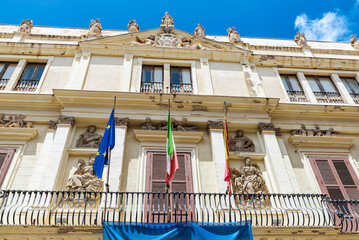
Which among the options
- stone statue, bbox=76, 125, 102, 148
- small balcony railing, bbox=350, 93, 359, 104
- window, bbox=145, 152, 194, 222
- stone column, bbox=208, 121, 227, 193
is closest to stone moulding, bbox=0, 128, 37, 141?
stone statue, bbox=76, 125, 102, 148

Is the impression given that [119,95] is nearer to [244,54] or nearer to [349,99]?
[244,54]

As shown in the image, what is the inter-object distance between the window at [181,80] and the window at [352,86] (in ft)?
22.0

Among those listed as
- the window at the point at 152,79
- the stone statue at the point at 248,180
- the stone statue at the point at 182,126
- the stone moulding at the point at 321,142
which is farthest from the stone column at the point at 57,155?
the stone moulding at the point at 321,142

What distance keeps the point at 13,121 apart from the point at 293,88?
34.7 feet

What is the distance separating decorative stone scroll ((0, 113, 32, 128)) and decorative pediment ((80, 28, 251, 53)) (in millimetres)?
4596

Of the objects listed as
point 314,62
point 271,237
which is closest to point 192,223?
point 271,237

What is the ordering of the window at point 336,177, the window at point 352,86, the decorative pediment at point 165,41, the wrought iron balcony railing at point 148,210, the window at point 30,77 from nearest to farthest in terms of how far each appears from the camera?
the wrought iron balcony railing at point 148,210 → the window at point 336,177 → the window at point 30,77 → the window at point 352,86 → the decorative pediment at point 165,41

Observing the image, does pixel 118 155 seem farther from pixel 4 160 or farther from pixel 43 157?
pixel 4 160

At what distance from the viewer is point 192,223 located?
6785 mm

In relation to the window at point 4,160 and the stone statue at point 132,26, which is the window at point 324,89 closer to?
the stone statue at point 132,26

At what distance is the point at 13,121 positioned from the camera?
9.94 m

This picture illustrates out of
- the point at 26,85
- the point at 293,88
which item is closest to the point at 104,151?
the point at 26,85

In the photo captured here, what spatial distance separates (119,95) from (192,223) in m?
5.33

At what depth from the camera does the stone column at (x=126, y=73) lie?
36.6ft
